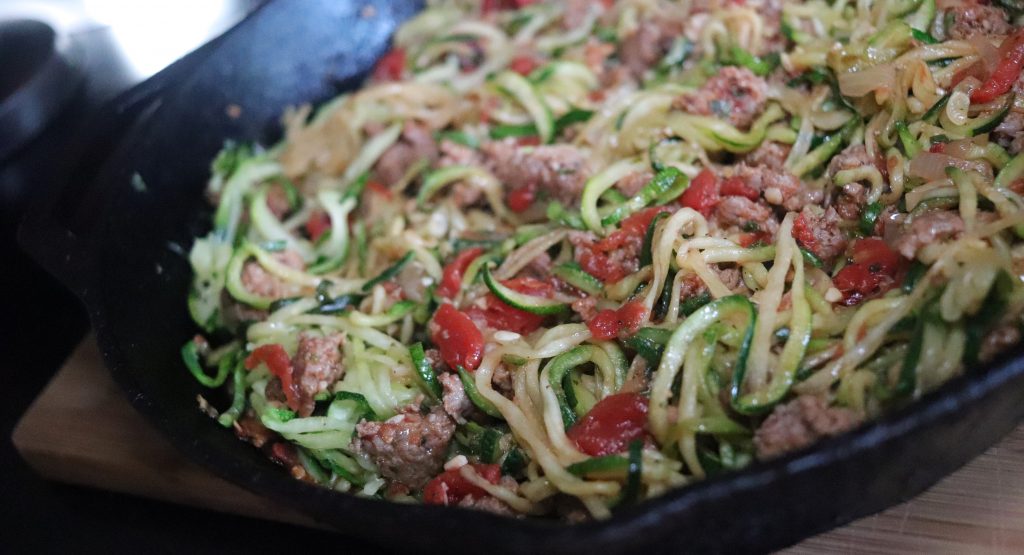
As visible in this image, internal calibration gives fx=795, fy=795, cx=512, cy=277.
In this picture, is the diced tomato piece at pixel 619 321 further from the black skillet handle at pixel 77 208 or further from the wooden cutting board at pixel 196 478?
the black skillet handle at pixel 77 208

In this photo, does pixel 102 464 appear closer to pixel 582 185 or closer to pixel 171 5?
pixel 582 185

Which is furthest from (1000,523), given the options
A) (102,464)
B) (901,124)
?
(102,464)

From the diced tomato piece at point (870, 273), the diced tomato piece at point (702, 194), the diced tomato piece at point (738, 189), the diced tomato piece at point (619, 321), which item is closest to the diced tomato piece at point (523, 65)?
the diced tomato piece at point (702, 194)

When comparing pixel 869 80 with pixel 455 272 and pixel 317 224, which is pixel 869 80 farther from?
pixel 317 224

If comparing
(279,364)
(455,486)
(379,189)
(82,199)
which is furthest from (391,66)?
(455,486)

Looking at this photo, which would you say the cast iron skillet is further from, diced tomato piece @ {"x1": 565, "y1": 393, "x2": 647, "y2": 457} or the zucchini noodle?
diced tomato piece @ {"x1": 565, "y1": 393, "x2": 647, "y2": 457}
